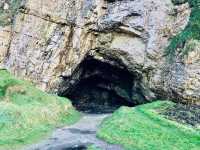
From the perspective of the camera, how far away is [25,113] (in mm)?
16344

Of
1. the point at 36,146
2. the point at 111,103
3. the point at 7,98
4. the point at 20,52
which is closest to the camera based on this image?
the point at 36,146

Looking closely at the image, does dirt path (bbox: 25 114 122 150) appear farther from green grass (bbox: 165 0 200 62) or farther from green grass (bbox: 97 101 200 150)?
green grass (bbox: 165 0 200 62)

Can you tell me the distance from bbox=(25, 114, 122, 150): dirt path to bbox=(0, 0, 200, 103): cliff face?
20.0ft

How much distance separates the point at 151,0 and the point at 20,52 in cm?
788

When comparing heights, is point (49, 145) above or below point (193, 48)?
below

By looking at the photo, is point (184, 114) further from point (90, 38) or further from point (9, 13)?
point (9, 13)

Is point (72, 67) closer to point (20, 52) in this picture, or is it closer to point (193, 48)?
point (20, 52)

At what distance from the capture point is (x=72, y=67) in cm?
2422

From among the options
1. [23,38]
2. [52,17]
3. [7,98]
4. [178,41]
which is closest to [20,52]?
[23,38]

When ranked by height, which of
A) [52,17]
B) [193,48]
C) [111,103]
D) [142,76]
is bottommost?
[111,103]

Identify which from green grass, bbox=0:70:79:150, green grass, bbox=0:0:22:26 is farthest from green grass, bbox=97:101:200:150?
green grass, bbox=0:0:22:26

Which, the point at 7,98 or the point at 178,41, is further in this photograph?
the point at 178,41

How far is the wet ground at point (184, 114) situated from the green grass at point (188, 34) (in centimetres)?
323

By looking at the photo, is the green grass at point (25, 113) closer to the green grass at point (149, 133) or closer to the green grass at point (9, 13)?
the green grass at point (149, 133)
